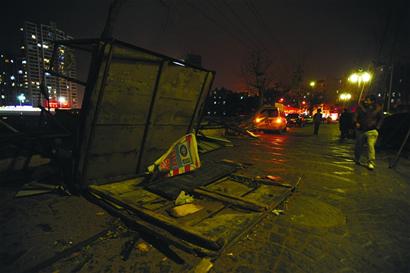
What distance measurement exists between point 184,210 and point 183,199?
0.43 m

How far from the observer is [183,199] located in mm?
4055

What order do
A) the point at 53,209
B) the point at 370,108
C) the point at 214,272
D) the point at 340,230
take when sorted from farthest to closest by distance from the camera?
the point at 370,108 < the point at 53,209 < the point at 340,230 < the point at 214,272

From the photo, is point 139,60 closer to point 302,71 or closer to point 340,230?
point 340,230

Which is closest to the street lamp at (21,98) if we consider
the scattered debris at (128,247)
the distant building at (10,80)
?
the distant building at (10,80)

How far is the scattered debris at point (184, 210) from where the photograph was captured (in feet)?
11.5

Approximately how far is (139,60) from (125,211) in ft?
8.67

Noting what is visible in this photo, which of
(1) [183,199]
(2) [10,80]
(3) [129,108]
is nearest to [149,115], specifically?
(3) [129,108]

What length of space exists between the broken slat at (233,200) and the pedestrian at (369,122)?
208 inches

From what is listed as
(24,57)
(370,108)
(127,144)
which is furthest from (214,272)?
(24,57)

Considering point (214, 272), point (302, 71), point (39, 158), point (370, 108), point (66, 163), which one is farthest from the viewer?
point (302, 71)

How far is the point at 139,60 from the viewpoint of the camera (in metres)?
4.23

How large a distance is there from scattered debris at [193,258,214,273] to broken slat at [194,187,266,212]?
145 cm

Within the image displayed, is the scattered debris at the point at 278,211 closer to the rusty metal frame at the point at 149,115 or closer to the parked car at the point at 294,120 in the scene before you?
the rusty metal frame at the point at 149,115

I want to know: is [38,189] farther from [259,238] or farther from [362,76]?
[362,76]
